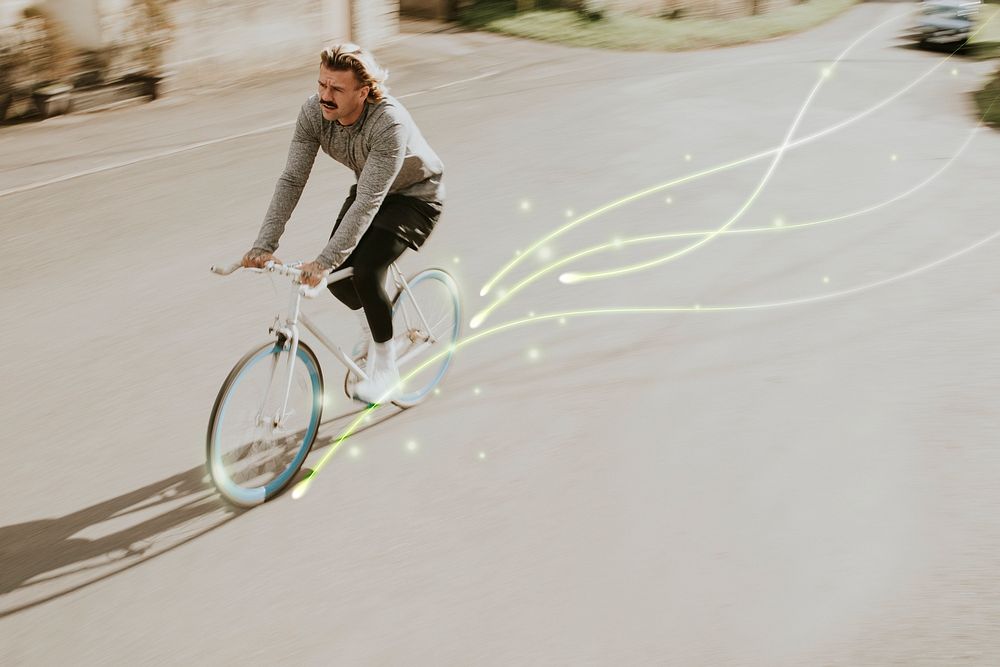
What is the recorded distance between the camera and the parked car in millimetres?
21422

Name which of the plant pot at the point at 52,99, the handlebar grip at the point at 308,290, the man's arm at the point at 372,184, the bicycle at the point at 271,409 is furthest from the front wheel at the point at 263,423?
Result: the plant pot at the point at 52,99

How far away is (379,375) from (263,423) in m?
0.81

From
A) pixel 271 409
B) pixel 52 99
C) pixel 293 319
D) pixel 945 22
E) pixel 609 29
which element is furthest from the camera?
pixel 945 22

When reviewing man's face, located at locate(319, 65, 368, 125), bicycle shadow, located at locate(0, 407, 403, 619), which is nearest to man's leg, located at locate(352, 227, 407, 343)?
man's face, located at locate(319, 65, 368, 125)

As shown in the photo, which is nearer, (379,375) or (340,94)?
(340,94)

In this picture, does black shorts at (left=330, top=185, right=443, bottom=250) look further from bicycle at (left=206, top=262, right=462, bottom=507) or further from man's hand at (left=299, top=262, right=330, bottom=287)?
man's hand at (left=299, top=262, right=330, bottom=287)

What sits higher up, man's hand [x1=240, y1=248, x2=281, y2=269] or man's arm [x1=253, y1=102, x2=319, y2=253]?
man's arm [x1=253, y1=102, x2=319, y2=253]

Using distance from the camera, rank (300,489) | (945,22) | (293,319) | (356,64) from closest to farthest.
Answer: (356,64) < (293,319) < (300,489) < (945,22)

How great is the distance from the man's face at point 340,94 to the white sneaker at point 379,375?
1294 mm

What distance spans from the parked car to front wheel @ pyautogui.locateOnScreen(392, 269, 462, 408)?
63.0 ft

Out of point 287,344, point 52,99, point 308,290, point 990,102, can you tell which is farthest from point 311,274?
point 990,102

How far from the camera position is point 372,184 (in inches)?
178

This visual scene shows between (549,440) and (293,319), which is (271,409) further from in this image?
(549,440)

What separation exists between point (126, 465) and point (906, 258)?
20.6 ft
